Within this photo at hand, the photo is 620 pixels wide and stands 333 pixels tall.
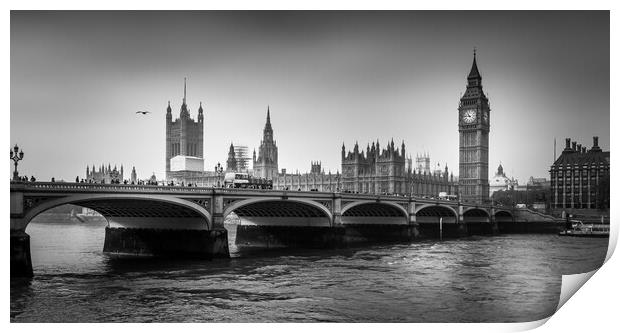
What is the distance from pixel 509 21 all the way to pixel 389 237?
85.1ft

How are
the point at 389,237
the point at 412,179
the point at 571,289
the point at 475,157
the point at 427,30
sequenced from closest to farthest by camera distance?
1. the point at 427,30
2. the point at 571,289
3. the point at 389,237
4. the point at 412,179
5. the point at 475,157

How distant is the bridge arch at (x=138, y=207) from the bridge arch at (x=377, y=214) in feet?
46.6

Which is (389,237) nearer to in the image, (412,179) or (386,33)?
(386,33)

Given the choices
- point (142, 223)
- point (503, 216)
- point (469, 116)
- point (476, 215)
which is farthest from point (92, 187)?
point (469, 116)

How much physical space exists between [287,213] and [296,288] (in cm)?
1620

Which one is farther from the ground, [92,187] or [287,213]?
[92,187]

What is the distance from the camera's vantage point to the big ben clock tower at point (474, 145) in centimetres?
7850

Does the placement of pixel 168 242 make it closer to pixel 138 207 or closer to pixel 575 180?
pixel 138 207

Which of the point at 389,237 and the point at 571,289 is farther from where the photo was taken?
the point at 389,237

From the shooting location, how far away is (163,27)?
49.7 feet

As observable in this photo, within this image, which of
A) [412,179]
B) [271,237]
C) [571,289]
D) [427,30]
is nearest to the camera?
[427,30]

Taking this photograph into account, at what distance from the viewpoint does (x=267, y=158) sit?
93.6 meters

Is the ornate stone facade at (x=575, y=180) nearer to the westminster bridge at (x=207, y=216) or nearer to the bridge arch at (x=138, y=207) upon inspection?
the westminster bridge at (x=207, y=216)
